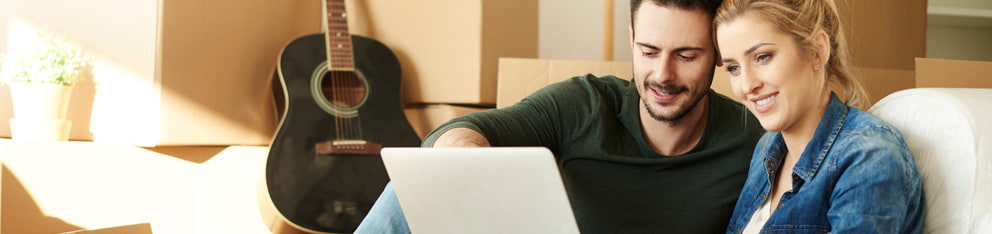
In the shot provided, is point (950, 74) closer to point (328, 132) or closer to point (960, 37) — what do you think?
point (328, 132)

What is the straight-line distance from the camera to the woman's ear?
816mm

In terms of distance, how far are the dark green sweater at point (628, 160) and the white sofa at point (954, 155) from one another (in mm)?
336

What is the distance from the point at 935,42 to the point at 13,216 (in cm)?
239

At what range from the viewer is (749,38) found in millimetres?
821

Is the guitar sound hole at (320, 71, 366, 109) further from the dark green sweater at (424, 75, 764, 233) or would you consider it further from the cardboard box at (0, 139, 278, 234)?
the dark green sweater at (424, 75, 764, 233)

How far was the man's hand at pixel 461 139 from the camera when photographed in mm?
968

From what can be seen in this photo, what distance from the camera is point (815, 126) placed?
84 cm

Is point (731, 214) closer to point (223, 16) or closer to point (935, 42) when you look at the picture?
point (223, 16)

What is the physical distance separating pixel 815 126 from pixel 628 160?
13.6 inches

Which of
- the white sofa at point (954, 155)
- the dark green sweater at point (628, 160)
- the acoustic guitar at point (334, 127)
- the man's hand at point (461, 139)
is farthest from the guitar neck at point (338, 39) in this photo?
the white sofa at point (954, 155)

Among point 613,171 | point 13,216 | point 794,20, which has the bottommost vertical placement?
point 13,216

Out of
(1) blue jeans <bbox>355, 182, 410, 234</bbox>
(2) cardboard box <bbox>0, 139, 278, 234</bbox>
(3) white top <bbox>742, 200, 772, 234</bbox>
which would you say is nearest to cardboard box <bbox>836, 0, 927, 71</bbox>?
(3) white top <bbox>742, 200, 772, 234</bbox>

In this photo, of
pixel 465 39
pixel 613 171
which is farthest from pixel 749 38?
pixel 465 39

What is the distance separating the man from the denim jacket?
261mm
